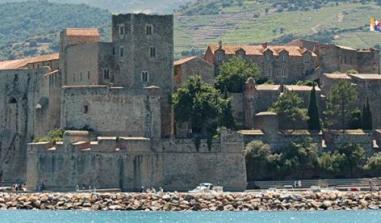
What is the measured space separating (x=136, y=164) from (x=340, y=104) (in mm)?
13212

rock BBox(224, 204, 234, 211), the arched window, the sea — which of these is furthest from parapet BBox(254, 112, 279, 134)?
the sea

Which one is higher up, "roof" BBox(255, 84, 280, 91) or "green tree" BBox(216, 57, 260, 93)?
"green tree" BBox(216, 57, 260, 93)

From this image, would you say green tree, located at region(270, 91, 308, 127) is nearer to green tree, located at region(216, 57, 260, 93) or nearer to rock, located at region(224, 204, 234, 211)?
green tree, located at region(216, 57, 260, 93)

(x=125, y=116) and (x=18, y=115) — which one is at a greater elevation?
(x=18, y=115)

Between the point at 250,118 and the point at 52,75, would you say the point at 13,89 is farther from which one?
the point at 250,118

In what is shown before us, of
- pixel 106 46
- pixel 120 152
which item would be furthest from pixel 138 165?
pixel 106 46

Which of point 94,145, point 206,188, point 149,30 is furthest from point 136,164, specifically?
point 149,30

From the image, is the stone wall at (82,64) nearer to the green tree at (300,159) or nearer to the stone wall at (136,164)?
the stone wall at (136,164)

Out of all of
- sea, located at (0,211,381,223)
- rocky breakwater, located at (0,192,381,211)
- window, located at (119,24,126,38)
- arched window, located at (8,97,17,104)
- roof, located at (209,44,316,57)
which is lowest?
sea, located at (0,211,381,223)

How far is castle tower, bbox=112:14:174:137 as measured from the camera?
100 metres

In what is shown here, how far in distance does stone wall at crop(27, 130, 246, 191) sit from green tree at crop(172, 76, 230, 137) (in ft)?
6.11

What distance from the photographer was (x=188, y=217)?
3233 inches

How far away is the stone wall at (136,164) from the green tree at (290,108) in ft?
16.6

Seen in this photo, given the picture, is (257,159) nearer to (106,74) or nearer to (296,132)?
(296,132)
